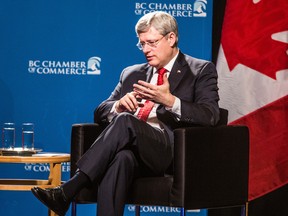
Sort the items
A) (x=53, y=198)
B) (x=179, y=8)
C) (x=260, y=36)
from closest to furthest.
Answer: (x=53, y=198) → (x=260, y=36) → (x=179, y=8)

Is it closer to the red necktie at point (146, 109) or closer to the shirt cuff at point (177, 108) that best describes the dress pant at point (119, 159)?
the shirt cuff at point (177, 108)

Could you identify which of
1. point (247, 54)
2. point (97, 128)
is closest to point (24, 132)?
point (97, 128)

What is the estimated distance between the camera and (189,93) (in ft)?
12.6

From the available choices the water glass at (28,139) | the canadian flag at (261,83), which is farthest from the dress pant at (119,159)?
the canadian flag at (261,83)

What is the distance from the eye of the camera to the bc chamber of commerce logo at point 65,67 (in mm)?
4836

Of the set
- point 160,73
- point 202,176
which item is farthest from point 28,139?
point 202,176

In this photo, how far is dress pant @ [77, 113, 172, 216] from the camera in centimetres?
343

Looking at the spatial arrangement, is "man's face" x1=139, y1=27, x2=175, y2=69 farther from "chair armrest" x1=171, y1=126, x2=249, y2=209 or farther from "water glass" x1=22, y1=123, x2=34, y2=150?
"water glass" x1=22, y1=123, x2=34, y2=150

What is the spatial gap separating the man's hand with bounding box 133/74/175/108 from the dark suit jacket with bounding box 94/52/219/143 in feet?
0.29

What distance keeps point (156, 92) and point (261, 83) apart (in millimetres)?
1392

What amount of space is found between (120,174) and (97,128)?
1.93ft

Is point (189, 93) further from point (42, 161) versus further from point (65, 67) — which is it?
point (65, 67)

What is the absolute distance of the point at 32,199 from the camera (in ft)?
16.0

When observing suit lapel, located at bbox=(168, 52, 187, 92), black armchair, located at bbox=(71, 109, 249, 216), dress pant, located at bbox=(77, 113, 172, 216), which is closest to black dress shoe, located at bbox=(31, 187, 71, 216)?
dress pant, located at bbox=(77, 113, 172, 216)
